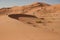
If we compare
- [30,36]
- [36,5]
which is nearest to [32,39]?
[30,36]

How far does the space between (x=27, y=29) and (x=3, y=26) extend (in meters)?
0.99

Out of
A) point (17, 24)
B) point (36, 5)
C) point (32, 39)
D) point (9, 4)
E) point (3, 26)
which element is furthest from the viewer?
point (9, 4)

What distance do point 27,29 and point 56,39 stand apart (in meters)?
1.43

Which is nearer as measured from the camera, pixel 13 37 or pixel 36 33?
pixel 13 37

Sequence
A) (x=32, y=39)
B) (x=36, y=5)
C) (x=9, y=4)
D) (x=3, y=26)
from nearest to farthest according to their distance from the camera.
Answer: (x=32, y=39)
(x=3, y=26)
(x=36, y=5)
(x=9, y=4)

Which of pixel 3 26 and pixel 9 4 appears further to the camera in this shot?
pixel 9 4

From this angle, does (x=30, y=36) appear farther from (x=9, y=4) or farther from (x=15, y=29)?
(x=9, y=4)

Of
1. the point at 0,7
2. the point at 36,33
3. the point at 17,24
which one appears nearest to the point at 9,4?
the point at 0,7

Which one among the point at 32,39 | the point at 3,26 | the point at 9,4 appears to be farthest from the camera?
the point at 9,4

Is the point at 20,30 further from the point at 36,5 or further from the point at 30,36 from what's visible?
the point at 36,5

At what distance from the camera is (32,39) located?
5.98 metres

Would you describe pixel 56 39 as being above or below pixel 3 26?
below

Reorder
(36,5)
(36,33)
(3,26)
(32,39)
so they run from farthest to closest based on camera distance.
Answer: (36,5)
(3,26)
(36,33)
(32,39)

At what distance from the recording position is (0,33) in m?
6.34
